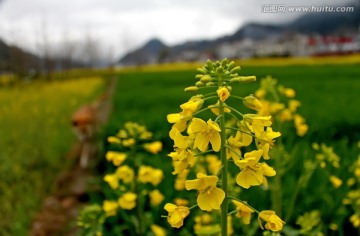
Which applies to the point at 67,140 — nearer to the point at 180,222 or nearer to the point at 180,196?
the point at 180,196

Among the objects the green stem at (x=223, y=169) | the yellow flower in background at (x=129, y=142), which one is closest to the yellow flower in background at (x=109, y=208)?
the yellow flower in background at (x=129, y=142)

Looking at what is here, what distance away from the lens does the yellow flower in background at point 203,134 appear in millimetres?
1107

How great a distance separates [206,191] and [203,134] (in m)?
0.13

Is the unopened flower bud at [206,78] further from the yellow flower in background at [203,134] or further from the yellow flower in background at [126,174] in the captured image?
the yellow flower in background at [126,174]

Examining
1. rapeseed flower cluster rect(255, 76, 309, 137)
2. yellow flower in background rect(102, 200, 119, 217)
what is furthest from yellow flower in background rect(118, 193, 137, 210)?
rapeseed flower cluster rect(255, 76, 309, 137)

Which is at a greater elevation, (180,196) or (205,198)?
(205,198)

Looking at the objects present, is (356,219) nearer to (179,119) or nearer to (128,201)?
(128,201)

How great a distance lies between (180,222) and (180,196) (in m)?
1.93

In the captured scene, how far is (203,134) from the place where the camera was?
3.67 feet

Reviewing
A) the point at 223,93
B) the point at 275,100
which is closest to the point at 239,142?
the point at 223,93

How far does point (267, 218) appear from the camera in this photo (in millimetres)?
1164

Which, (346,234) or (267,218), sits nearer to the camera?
(267,218)

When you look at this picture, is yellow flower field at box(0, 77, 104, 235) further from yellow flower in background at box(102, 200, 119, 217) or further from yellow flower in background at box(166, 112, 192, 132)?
yellow flower in background at box(166, 112, 192, 132)

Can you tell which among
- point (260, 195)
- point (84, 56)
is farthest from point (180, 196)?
point (84, 56)
